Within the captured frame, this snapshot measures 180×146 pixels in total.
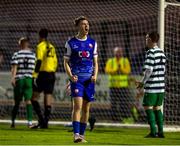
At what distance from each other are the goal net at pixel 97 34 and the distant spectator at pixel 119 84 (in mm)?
24

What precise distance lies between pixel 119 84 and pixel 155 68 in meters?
5.71

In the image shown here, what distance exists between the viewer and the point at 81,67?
12.6m

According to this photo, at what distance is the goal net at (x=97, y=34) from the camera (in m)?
20.2

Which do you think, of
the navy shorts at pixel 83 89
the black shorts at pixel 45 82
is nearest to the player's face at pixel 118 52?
the black shorts at pixel 45 82

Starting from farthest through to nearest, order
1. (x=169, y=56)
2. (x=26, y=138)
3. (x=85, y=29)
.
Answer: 1. (x=169, y=56)
2. (x=26, y=138)
3. (x=85, y=29)

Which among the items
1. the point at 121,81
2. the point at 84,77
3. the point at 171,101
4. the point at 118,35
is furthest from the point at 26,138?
the point at 118,35

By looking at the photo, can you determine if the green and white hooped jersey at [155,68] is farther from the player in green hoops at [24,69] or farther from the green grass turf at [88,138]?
the player in green hoops at [24,69]

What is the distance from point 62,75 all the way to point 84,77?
9194mm

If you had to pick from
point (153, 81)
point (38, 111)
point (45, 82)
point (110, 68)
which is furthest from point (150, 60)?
point (110, 68)

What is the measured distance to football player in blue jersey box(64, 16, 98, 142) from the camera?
1244 cm

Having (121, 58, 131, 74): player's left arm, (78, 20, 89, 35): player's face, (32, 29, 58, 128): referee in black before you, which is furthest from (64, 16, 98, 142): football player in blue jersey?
(121, 58, 131, 74): player's left arm

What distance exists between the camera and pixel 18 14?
21.4 meters

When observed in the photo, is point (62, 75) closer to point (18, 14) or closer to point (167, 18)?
point (18, 14)

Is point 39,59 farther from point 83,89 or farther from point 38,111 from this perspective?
point 83,89
